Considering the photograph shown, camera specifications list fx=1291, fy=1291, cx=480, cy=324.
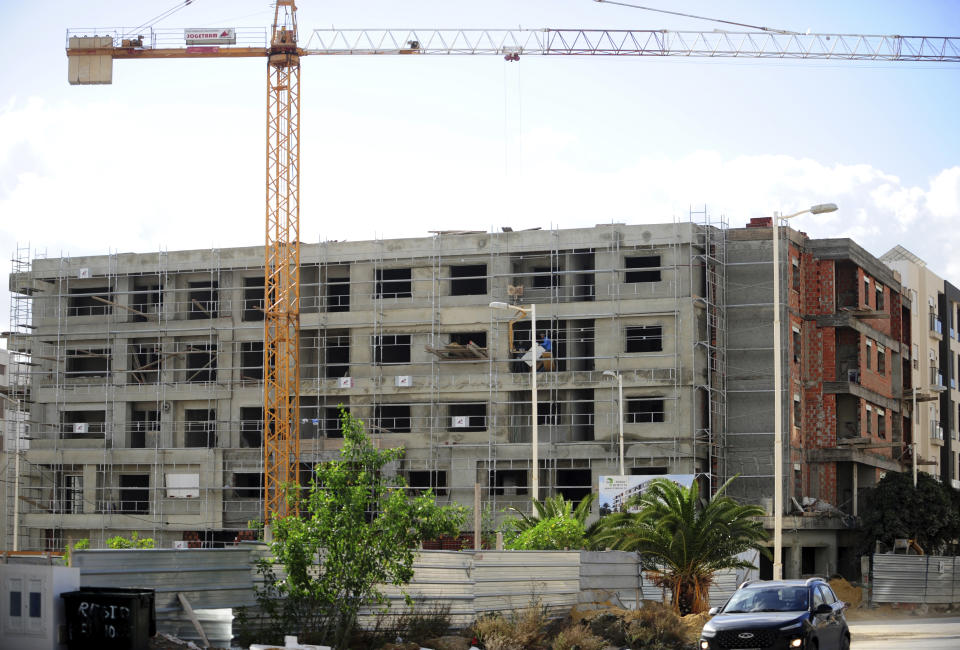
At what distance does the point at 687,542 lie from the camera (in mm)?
36250

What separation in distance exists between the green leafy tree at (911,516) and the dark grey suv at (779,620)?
37.2 meters

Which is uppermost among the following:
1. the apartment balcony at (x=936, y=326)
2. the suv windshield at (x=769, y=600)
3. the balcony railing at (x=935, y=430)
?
the apartment balcony at (x=936, y=326)

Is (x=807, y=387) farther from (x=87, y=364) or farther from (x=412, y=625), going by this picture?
(x=412, y=625)

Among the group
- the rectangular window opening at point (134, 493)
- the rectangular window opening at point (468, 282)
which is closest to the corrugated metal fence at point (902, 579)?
the rectangular window opening at point (468, 282)

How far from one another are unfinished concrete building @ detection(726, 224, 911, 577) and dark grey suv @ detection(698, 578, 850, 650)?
3874 centimetres

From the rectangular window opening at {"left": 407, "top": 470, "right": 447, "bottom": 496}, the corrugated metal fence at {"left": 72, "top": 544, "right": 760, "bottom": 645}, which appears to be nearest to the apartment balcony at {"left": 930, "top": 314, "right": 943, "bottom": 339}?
the rectangular window opening at {"left": 407, "top": 470, "right": 447, "bottom": 496}

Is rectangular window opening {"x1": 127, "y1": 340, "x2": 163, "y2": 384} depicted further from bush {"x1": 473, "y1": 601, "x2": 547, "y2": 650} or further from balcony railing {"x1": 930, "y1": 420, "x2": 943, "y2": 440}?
balcony railing {"x1": 930, "y1": 420, "x2": 943, "y2": 440}

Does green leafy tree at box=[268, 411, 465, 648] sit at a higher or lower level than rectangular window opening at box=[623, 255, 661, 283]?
lower

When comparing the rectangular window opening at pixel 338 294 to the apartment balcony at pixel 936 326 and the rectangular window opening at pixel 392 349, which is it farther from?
the apartment balcony at pixel 936 326

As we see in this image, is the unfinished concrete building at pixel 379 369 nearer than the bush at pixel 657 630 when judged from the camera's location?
No

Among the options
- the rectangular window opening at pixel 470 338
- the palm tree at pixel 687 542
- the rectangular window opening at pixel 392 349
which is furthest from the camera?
the rectangular window opening at pixel 392 349

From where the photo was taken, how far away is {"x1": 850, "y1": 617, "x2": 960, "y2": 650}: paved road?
29.5 metres

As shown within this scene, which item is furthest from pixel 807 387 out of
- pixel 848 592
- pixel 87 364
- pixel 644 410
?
pixel 87 364

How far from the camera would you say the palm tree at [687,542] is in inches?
1423
